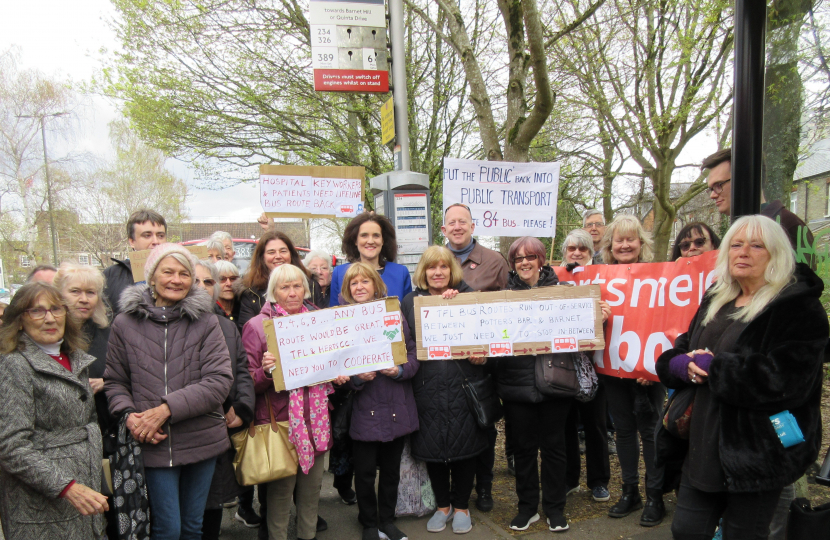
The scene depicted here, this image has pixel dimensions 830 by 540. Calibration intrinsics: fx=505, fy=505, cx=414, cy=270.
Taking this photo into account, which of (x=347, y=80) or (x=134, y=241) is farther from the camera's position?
(x=347, y=80)

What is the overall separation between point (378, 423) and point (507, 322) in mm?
1102

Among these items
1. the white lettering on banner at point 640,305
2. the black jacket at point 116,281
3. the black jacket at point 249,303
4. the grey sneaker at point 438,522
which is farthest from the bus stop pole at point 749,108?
the black jacket at point 116,281

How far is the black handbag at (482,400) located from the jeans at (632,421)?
96 cm

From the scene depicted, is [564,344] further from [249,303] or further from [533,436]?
[249,303]

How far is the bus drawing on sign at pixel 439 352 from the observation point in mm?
3447

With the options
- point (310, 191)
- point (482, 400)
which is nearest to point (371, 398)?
point (482, 400)

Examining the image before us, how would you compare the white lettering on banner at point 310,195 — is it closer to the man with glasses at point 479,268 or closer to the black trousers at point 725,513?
the man with glasses at point 479,268

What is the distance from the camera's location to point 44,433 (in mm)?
2461

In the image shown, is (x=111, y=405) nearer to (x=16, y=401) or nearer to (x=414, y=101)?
(x=16, y=401)

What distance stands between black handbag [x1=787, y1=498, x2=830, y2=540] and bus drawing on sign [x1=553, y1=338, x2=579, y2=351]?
143 cm

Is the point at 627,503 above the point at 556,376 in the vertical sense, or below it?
below

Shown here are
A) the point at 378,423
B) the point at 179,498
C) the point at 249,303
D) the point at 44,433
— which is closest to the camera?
the point at 44,433

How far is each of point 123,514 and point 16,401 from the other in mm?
772

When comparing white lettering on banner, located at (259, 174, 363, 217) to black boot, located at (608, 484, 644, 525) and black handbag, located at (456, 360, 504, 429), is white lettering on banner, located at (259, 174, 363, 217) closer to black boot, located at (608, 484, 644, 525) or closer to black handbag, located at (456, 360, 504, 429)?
black handbag, located at (456, 360, 504, 429)
